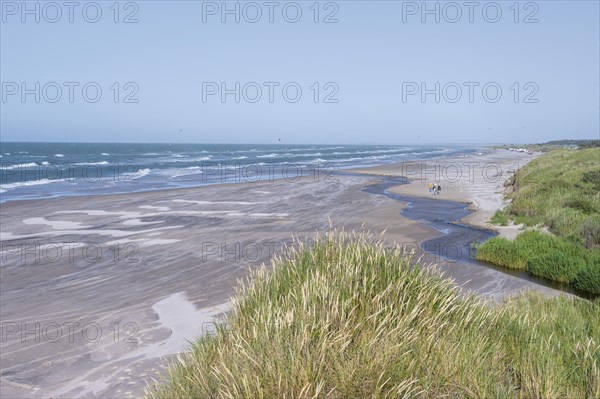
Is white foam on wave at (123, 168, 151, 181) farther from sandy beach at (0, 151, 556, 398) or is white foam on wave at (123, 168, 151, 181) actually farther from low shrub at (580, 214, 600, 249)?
low shrub at (580, 214, 600, 249)

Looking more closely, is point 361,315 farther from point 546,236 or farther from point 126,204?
point 126,204

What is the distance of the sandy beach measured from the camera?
9.30 metres

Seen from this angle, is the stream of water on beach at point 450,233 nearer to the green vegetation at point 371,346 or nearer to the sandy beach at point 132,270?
the sandy beach at point 132,270

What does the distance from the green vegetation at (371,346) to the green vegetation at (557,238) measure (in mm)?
9109

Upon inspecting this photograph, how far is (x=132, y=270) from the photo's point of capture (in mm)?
16062

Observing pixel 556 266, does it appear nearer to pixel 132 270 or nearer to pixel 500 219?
pixel 500 219

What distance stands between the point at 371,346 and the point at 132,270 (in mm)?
12823

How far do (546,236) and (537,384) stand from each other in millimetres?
14849

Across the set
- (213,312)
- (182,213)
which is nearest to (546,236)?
(213,312)

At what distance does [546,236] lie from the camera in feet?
59.2

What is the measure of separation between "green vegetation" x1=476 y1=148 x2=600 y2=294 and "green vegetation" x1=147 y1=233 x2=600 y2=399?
9.11 metres

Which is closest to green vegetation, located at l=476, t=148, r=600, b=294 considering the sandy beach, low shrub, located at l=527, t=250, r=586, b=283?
low shrub, located at l=527, t=250, r=586, b=283

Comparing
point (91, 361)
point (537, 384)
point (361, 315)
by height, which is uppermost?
point (361, 315)

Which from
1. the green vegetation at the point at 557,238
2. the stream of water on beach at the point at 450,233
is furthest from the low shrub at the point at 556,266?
the stream of water on beach at the point at 450,233
